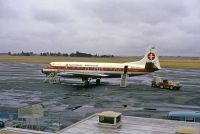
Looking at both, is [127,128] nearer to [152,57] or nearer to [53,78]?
[152,57]

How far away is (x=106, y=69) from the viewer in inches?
2864

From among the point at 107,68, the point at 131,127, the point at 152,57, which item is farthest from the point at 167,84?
the point at 131,127

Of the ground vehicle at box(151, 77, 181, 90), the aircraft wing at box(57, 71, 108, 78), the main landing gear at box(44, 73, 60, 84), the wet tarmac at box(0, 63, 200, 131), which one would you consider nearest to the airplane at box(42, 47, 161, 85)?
the aircraft wing at box(57, 71, 108, 78)

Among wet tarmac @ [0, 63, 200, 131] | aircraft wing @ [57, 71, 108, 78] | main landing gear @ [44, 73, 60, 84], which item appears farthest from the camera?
main landing gear @ [44, 73, 60, 84]

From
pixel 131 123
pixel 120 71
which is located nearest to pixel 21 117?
pixel 131 123

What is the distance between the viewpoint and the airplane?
235 ft

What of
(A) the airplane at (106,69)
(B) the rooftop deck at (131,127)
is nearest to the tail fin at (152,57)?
(A) the airplane at (106,69)

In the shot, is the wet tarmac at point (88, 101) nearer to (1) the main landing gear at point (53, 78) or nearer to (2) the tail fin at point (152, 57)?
(1) the main landing gear at point (53, 78)

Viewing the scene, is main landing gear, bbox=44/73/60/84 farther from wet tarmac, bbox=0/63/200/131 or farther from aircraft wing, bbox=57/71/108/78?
wet tarmac, bbox=0/63/200/131

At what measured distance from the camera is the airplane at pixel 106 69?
71.6m

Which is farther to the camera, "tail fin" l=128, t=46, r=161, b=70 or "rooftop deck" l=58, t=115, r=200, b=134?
"tail fin" l=128, t=46, r=161, b=70

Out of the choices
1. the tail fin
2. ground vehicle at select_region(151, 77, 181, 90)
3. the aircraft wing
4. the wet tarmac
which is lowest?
the wet tarmac

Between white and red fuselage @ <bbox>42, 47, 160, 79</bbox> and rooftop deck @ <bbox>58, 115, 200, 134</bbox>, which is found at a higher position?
white and red fuselage @ <bbox>42, 47, 160, 79</bbox>

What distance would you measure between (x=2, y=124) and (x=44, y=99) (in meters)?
21.7
